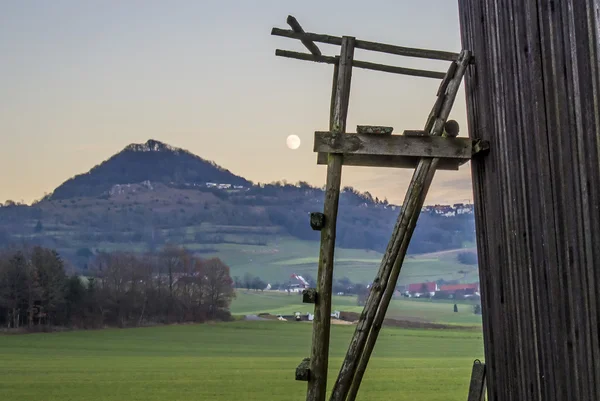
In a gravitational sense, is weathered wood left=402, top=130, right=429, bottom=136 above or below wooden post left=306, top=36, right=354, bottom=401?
above

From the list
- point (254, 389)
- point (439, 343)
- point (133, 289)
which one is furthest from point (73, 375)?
point (133, 289)

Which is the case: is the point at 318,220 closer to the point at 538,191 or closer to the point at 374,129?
the point at 374,129

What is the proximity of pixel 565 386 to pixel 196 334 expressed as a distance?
73.4 metres

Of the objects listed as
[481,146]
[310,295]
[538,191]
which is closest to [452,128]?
[481,146]

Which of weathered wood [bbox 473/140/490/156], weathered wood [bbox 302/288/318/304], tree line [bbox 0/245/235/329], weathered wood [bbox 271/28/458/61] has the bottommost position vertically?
weathered wood [bbox 302/288/318/304]

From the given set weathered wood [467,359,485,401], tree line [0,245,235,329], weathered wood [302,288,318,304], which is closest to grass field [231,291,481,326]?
tree line [0,245,235,329]

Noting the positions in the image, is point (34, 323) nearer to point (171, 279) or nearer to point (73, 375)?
point (171, 279)

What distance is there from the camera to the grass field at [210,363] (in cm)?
3456

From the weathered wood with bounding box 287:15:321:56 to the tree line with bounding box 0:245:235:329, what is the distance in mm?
70962

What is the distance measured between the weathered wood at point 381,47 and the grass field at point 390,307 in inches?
3214

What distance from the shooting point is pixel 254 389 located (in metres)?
34.7

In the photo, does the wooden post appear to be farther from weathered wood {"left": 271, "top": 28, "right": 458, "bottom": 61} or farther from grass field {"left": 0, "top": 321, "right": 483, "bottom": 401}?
grass field {"left": 0, "top": 321, "right": 483, "bottom": 401}

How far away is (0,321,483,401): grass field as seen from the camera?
113 ft

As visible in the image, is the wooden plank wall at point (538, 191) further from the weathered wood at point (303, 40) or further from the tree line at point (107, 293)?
the tree line at point (107, 293)
